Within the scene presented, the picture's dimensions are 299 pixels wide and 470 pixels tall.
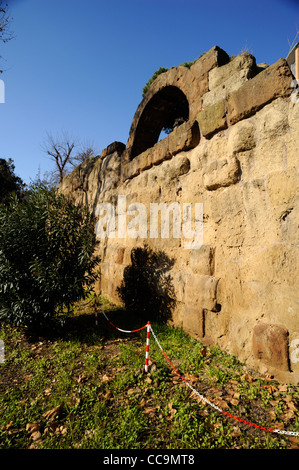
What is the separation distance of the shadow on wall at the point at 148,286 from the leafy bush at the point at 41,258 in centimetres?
88

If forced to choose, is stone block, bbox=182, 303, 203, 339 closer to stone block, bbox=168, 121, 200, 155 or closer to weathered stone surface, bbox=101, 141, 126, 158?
stone block, bbox=168, 121, 200, 155

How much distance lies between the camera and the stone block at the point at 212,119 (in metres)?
3.17

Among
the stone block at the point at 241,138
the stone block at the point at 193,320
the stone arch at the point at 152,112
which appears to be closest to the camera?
the stone block at the point at 241,138

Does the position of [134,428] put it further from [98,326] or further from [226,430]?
[98,326]

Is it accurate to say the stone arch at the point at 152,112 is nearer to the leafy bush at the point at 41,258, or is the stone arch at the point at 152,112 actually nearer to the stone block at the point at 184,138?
the stone block at the point at 184,138

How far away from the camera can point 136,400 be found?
2.25 metres

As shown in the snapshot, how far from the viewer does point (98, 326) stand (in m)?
4.13

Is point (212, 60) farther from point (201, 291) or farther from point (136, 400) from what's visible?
point (136, 400)

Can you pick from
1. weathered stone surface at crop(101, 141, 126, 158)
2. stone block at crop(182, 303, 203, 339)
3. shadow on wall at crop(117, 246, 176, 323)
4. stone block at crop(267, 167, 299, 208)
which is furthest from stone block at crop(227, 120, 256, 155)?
weathered stone surface at crop(101, 141, 126, 158)

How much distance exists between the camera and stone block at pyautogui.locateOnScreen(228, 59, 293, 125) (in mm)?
2543

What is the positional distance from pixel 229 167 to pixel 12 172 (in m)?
21.2

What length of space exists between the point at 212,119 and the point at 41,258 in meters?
2.99

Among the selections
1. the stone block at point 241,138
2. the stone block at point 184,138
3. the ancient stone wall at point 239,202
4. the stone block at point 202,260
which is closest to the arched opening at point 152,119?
the ancient stone wall at point 239,202

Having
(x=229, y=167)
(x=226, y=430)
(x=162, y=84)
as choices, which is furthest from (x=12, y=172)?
(x=226, y=430)
